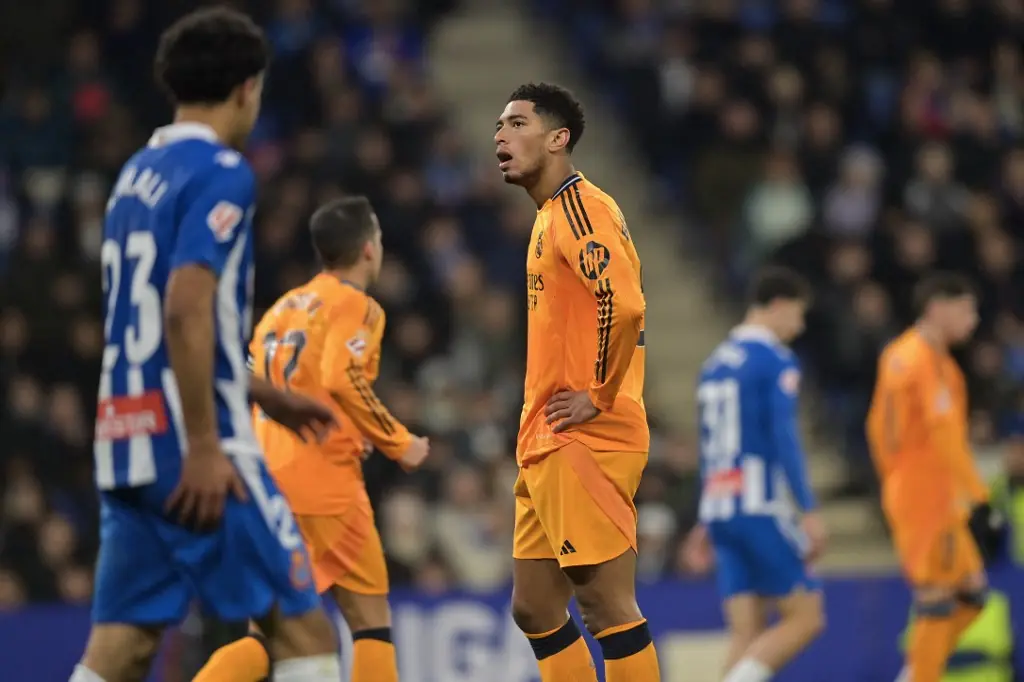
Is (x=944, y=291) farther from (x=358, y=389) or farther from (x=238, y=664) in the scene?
(x=238, y=664)

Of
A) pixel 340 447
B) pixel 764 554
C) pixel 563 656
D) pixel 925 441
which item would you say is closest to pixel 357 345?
pixel 340 447

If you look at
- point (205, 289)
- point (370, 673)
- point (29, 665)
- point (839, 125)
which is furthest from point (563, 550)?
point (839, 125)

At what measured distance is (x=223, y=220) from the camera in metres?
4.30

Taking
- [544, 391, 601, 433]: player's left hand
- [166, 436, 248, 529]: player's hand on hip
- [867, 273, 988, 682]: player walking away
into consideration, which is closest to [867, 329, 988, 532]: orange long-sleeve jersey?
[867, 273, 988, 682]: player walking away

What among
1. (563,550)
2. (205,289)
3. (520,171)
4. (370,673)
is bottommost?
(370,673)

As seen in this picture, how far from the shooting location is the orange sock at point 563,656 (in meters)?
5.97

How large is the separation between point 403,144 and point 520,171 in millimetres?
8795

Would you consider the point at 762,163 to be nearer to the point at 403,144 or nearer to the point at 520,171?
the point at 403,144

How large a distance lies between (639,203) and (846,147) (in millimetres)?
2222

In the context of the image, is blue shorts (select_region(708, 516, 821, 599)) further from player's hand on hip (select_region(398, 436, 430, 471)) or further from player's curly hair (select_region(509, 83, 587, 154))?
player's curly hair (select_region(509, 83, 587, 154))

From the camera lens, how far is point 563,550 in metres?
5.76

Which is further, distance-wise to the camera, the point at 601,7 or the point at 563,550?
the point at 601,7

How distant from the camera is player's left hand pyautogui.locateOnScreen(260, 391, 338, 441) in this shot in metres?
4.69

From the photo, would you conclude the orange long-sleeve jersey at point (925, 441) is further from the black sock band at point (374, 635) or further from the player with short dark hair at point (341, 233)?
the black sock band at point (374, 635)
